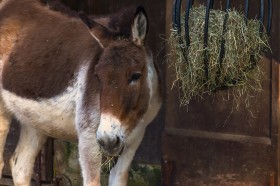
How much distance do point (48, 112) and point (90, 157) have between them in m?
0.57

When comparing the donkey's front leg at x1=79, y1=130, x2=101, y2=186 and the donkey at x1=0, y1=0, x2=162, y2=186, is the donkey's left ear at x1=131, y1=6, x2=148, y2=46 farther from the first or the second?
the donkey's front leg at x1=79, y1=130, x2=101, y2=186

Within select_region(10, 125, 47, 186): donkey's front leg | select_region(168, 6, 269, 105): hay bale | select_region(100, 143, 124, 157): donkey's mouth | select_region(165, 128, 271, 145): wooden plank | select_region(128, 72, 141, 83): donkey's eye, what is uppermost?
select_region(168, 6, 269, 105): hay bale

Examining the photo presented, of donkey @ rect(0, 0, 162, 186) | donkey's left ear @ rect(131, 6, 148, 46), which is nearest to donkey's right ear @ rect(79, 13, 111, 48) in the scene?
donkey @ rect(0, 0, 162, 186)

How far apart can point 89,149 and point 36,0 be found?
1551mm

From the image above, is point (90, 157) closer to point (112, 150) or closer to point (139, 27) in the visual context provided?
point (112, 150)

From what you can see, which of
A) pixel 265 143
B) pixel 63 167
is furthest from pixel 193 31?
pixel 63 167

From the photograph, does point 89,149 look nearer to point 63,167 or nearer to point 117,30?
point 117,30

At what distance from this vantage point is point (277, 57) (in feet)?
15.5

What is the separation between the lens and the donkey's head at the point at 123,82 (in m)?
4.05

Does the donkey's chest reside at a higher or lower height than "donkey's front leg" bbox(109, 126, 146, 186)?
higher

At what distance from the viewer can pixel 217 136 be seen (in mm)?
5098

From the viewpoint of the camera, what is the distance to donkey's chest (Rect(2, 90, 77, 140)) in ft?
15.3

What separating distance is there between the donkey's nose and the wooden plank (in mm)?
1225

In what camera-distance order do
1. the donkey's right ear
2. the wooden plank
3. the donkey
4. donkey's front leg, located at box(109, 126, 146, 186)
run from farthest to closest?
the wooden plank → donkey's front leg, located at box(109, 126, 146, 186) → the donkey's right ear → the donkey
